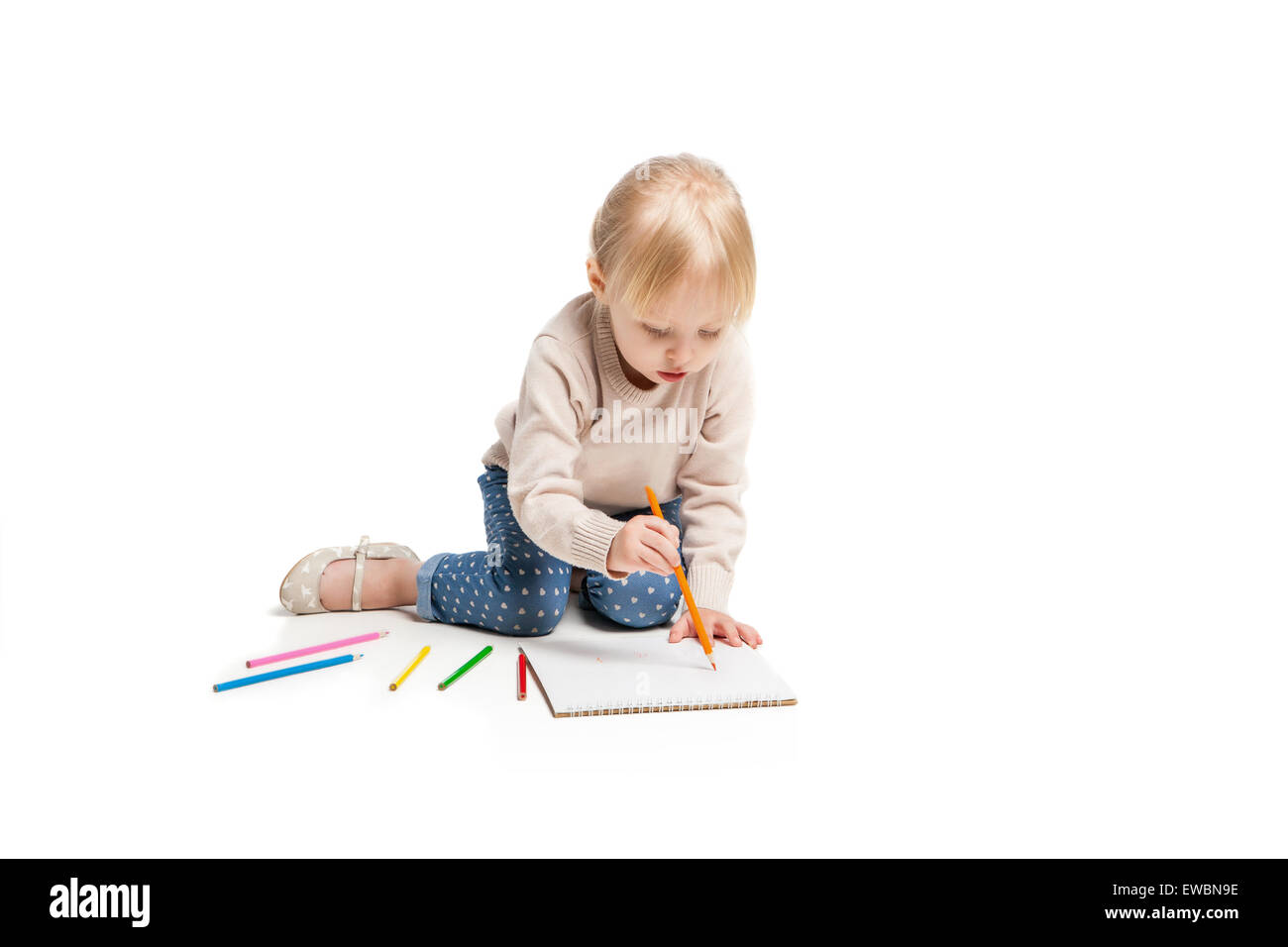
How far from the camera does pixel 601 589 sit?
5.69ft

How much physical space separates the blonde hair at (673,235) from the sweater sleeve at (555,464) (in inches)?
6.2

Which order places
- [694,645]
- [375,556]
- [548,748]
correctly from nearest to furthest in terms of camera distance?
[548,748]
[694,645]
[375,556]

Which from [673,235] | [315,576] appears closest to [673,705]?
[673,235]

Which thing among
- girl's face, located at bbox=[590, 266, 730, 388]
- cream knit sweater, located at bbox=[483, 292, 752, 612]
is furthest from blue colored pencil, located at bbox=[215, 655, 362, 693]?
girl's face, located at bbox=[590, 266, 730, 388]

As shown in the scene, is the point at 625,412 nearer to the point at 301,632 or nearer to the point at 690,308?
the point at 690,308

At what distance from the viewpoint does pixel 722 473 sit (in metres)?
1.69

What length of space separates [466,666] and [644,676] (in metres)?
0.24

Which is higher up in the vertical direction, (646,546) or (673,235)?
(673,235)

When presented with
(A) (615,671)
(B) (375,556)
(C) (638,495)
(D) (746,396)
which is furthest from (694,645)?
(B) (375,556)

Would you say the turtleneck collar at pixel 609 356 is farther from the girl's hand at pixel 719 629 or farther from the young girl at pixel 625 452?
the girl's hand at pixel 719 629

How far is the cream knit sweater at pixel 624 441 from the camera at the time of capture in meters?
1.55

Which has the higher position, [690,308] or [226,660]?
[690,308]

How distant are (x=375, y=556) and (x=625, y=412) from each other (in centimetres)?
50

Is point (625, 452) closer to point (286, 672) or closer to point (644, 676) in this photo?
point (644, 676)
